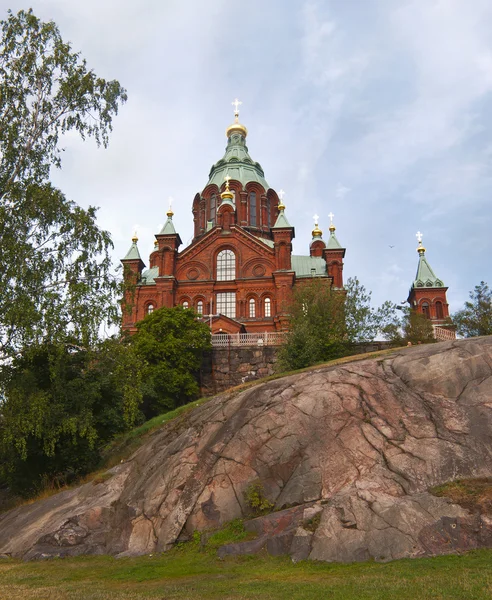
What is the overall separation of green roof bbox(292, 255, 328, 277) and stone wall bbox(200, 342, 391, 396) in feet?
59.4

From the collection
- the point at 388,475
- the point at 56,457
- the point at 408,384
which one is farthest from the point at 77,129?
the point at 388,475

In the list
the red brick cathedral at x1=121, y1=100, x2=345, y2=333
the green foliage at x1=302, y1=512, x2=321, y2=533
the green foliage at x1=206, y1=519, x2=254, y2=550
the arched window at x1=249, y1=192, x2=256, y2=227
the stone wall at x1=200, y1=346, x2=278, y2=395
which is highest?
the arched window at x1=249, y1=192, x2=256, y2=227

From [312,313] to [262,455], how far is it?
56.8ft

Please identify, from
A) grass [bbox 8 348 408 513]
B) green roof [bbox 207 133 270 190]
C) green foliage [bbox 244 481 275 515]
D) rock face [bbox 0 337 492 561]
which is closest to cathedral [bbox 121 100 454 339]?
green roof [bbox 207 133 270 190]

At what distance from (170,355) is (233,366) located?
4255mm

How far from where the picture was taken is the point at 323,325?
32094 millimetres

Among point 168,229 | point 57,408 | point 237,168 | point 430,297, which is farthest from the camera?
point 237,168

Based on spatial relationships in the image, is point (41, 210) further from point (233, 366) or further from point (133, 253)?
point (133, 253)

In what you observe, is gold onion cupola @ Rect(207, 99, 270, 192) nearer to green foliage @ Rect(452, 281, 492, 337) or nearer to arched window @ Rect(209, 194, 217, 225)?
arched window @ Rect(209, 194, 217, 225)

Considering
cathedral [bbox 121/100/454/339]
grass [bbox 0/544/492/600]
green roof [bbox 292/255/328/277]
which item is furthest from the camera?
green roof [bbox 292/255/328/277]

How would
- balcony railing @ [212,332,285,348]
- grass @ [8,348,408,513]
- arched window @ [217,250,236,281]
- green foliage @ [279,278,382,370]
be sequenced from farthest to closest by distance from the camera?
arched window @ [217,250,236,281] < balcony railing @ [212,332,285,348] < green foliage @ [279,278,382,370] < grass @ [8,348,408,513]

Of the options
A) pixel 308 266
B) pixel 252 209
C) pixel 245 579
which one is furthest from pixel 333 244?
pixel 245 579

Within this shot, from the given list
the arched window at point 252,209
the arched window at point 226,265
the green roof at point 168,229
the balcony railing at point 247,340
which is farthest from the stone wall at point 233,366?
the arched window at point 252,209

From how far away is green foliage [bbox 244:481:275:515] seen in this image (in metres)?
14.7
